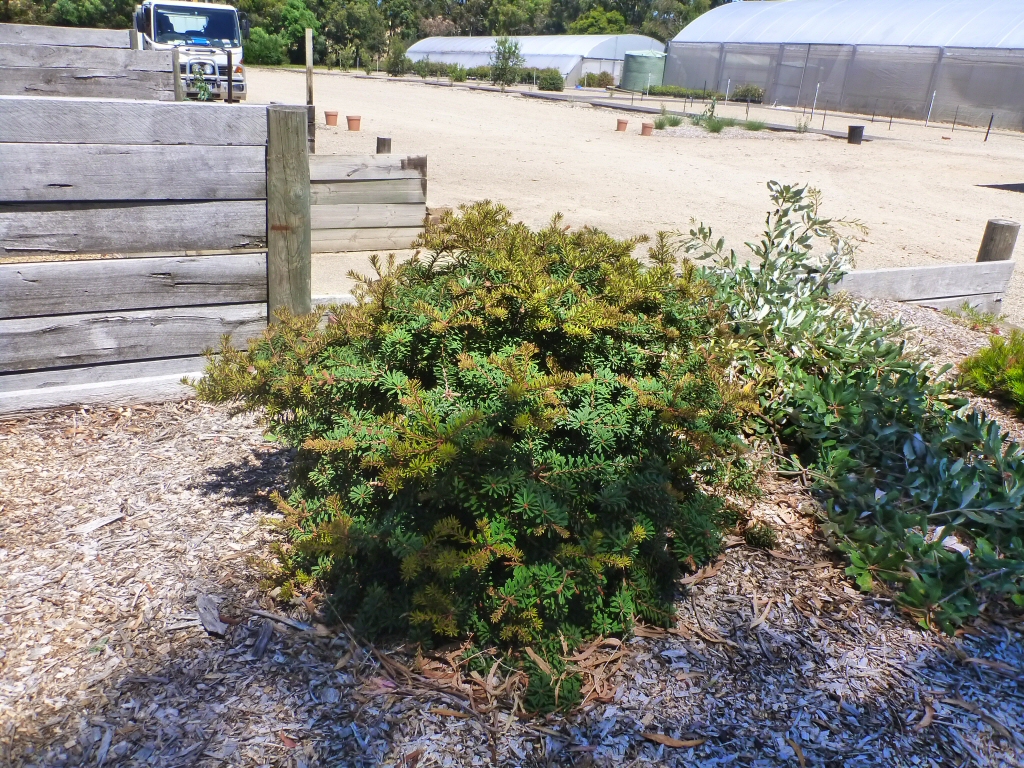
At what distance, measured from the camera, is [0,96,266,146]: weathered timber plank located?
12.1 feet

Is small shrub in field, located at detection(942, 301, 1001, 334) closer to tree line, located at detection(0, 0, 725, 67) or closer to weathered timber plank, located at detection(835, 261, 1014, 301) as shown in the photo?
weathered timber plank, located at detection(835, 261, 1014, 301)

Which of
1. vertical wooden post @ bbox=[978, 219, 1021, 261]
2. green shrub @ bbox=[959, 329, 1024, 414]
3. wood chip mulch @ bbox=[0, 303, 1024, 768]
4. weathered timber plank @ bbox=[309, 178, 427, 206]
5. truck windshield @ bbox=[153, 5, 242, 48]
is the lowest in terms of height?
wood chip mulch @ bbox=[0, 303, 1024, 768]

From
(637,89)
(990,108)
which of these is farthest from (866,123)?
(637,89)

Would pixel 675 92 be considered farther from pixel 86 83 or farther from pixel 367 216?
pixel 367 216

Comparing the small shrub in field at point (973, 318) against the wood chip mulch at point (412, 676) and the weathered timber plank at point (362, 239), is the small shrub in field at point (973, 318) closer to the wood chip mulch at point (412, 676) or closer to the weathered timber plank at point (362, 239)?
the wood chip mulch at point (412, 676)

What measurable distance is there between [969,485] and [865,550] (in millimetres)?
445

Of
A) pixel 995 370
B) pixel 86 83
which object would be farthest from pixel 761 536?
pixel 86 83

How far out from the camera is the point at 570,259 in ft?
9.95

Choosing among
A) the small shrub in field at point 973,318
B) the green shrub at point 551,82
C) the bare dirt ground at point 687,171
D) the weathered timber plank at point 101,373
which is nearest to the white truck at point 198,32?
the bare dirt ground at point 687,171

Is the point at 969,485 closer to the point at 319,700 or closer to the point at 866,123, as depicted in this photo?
the point at 319,700

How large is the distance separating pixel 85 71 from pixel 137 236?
6.29m

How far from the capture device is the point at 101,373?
4109 mm

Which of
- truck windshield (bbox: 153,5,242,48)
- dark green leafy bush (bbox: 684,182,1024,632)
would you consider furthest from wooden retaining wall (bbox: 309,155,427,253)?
truck windshield (bbox: 153,5,242,48)

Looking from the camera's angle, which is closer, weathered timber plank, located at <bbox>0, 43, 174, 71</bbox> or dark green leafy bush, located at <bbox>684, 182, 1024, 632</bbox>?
dark green leafy bush, located at <bbox>684, 182, 1024, 632</bbox>
